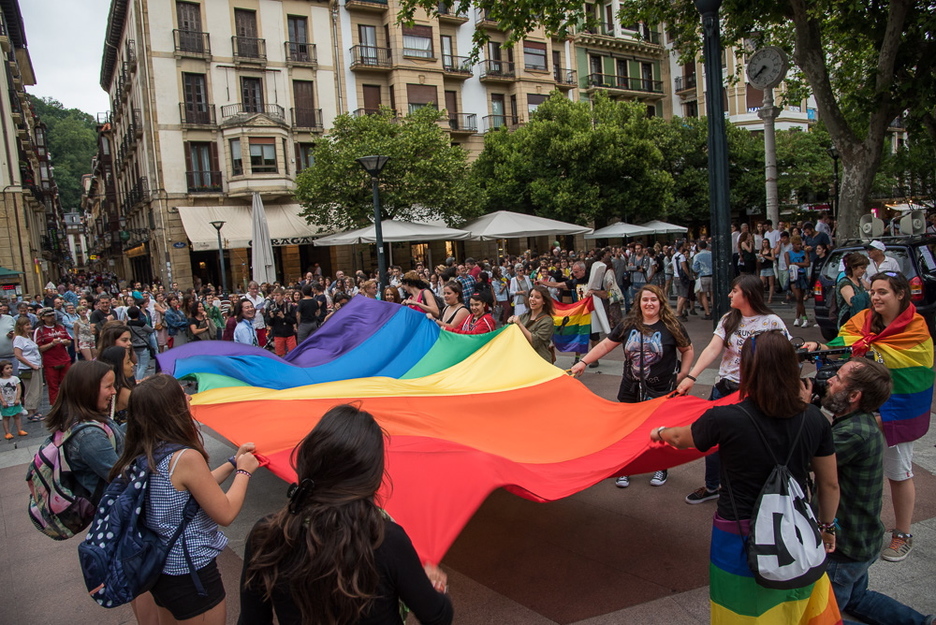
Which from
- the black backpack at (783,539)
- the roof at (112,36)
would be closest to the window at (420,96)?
the roof at (112,36)

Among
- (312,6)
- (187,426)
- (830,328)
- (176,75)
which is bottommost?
(830,328)

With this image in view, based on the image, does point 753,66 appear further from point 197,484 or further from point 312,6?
point 312,6

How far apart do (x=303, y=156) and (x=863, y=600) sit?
31.4 m

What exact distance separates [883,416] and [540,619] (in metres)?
2.31

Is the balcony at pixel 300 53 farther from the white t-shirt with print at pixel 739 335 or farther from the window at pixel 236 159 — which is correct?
the white t-shirt with print at pixel 739 335

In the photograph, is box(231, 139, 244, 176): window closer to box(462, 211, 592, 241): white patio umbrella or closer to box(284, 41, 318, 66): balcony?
box(284, 41, 318, 66): balcony

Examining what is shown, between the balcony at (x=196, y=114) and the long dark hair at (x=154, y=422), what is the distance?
2974 cm

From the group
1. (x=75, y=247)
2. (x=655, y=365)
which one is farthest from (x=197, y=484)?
(x=75, y=247)

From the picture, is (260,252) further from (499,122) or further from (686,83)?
(686,83)

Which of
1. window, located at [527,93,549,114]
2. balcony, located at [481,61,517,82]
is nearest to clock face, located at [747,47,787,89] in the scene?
balcony, located at [481,61,517,82]

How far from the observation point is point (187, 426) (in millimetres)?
2699

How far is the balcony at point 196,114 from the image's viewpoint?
28.9m

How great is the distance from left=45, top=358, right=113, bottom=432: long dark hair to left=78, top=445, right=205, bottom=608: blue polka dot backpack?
80 centimetres

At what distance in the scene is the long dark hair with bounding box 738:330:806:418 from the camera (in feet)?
8.52
